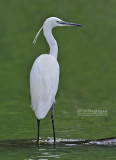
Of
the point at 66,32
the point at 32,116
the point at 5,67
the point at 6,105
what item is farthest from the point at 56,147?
the point at 66,32

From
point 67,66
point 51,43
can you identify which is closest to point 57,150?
point 51,43

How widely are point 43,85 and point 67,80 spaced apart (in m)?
13.4

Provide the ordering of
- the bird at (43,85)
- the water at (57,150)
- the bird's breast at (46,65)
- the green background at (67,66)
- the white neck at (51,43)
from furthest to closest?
the green background at (67,66), the white neck at (51,43), the bird's breast at (46,65), the bird at (43,85), the water at (57,150)

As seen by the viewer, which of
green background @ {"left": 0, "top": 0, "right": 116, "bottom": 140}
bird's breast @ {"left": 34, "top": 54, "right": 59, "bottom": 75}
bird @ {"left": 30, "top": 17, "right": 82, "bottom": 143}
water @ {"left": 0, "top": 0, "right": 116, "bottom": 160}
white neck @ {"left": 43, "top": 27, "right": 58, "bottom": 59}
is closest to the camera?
water @ {"left": 0, "top": 0, "right": 116, "bottom": 160}

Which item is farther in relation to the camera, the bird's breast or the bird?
the bird's breast

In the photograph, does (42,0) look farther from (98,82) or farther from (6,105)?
(6,105)

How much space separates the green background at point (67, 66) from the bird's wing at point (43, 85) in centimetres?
153

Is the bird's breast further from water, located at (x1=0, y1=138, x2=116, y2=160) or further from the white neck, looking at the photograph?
water, located at (x1=0, y1=138, x2=116, y2=160)

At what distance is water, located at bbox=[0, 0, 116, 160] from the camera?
1189cm

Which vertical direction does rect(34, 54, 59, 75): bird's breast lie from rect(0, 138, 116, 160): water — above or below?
above

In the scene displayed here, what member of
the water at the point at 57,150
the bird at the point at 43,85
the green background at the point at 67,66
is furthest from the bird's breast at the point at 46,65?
the green background at the point at 67,66

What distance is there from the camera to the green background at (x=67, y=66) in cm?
1519

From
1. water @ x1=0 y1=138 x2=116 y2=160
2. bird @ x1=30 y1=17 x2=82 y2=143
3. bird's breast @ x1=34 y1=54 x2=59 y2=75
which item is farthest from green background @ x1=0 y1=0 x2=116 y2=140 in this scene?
bird's breast @ x1=34 y1=54 x2=59 y2=75

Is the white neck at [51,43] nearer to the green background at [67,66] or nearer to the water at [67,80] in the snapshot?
the water at [67,80]
